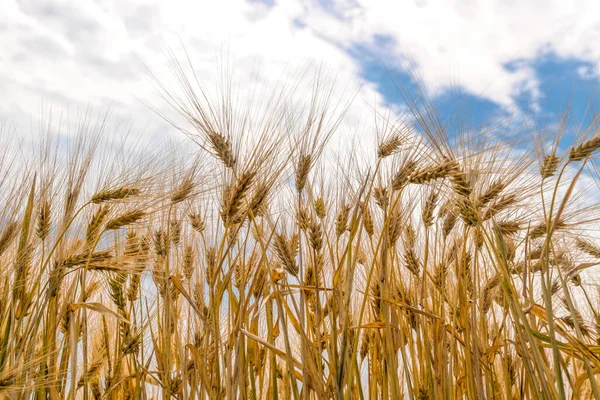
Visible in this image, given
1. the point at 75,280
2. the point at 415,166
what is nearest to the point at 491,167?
the point at 415,166

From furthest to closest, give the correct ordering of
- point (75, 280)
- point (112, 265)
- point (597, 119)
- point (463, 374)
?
point (463, 374) → point (75, 280) → point (112, 265) → point (597, 119)

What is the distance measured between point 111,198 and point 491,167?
121 centimetres

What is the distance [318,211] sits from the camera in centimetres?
215

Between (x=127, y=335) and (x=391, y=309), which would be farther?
(x=127, y=335)

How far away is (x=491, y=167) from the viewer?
1764mm

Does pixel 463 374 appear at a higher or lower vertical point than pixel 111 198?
lower

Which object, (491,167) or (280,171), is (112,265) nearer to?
(280,171)

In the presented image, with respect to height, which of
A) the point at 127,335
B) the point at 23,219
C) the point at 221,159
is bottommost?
the point at 127,335

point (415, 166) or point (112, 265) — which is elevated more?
point (415, 166)

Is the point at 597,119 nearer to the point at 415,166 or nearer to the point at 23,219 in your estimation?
the point at 415,166

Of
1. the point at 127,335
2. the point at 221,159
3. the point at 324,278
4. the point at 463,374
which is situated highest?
the point at 221,159

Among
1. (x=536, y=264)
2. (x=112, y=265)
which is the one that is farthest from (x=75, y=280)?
(x=536, y=264)

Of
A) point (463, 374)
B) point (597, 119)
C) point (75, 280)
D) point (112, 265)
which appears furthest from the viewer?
A: point (463, 374)

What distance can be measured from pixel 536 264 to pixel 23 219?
1739 millimetres
